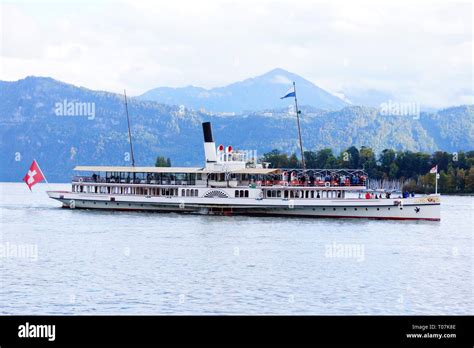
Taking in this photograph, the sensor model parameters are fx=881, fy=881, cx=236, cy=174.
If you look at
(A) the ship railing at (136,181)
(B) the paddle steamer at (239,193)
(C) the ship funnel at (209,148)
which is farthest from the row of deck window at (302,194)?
(A) the ship railing at (136,181)

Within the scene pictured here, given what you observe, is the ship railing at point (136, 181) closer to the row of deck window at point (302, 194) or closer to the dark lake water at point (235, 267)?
the row of deck window at point (302, 194)

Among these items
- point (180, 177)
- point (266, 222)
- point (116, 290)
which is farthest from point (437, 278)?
point (180, 177)

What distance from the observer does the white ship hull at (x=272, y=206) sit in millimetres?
94438

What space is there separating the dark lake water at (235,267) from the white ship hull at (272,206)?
3270 mm

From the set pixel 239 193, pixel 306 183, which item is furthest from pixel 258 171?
pixel 306 183

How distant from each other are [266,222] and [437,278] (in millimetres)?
40006

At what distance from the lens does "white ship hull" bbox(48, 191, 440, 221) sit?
94438 mm

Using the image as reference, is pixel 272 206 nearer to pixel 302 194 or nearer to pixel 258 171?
pixel 302 194

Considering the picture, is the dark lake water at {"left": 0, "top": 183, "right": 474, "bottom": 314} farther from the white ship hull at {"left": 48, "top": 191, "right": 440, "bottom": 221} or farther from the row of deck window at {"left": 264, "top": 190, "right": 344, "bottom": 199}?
the row of deck window at {"left": 264, "top": 190, "right": 344, "bottom": 199}

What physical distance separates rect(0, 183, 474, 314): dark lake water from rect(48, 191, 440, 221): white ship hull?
3.27 m

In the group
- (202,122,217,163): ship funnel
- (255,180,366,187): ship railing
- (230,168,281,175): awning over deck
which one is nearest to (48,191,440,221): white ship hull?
(255,180,366,187): ship railing

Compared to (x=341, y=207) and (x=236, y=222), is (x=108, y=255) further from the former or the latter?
(x=341, y=207)

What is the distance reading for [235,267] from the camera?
57.3 metres
